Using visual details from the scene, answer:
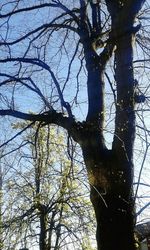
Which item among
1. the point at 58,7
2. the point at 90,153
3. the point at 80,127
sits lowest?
the point at 90,153

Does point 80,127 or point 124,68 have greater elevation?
point 124,68

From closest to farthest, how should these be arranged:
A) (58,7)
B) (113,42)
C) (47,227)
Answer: (113,42), (58,7), (47,227)

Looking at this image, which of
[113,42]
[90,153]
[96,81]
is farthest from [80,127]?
[113,42]

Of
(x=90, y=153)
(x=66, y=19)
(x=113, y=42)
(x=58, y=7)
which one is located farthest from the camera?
(x=66, y=19)

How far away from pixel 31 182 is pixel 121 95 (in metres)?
16.1

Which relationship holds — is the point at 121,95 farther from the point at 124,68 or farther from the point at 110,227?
the point at 110,227

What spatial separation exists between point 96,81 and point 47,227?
15041 mm

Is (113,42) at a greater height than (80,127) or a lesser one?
greater

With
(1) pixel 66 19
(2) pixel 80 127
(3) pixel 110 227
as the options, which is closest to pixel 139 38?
(1) pixel 66 19

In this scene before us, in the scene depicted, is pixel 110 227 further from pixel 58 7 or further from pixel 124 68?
pixel 58 7

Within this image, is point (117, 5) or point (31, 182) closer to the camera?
point (117, 5)

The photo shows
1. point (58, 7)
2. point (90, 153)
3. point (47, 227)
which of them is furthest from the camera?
point (47, 227)

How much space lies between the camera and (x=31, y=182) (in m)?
21.0

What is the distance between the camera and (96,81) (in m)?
5.95
